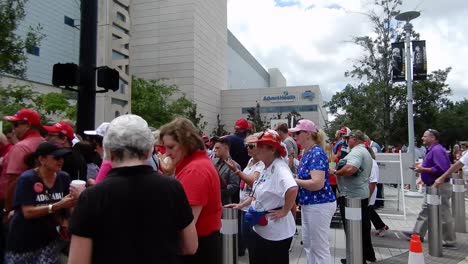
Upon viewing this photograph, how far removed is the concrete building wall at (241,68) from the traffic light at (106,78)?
75285mm

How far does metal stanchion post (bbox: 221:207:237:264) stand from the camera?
363 centimetres

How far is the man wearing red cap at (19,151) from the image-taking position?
3658 millimetres

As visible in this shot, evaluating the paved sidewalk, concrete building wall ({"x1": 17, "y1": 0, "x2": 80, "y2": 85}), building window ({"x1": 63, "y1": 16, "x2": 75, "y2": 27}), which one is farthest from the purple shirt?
building window ({"x1": 63, "y1": 16, "x2": 75, "y2": 27})

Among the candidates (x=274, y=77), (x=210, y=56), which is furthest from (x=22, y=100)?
(x=274, y=77)

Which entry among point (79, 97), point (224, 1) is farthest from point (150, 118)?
point (224, 1)

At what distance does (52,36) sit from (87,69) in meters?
37.5

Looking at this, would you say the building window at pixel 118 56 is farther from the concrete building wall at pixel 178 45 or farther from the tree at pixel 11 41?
the concrete building wall at pixel 178 45

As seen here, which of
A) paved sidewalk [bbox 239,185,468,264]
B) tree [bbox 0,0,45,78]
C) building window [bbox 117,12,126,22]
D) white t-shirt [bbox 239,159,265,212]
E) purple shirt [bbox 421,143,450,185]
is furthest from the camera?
building window [bbox 117,12,126,22]

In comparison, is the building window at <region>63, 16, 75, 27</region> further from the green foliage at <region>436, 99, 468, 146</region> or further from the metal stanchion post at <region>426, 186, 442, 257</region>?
the green foliage at <region>436, 99, 468, 146</region>

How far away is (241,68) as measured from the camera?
309 ft

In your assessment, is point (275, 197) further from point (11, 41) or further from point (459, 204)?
point (11, 41)

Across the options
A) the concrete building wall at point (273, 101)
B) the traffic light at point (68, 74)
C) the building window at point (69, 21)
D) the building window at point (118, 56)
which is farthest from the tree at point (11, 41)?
the concrete building wall at point (273, 101)

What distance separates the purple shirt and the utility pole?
6.11 meters

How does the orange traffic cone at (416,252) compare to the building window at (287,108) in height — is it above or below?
below
